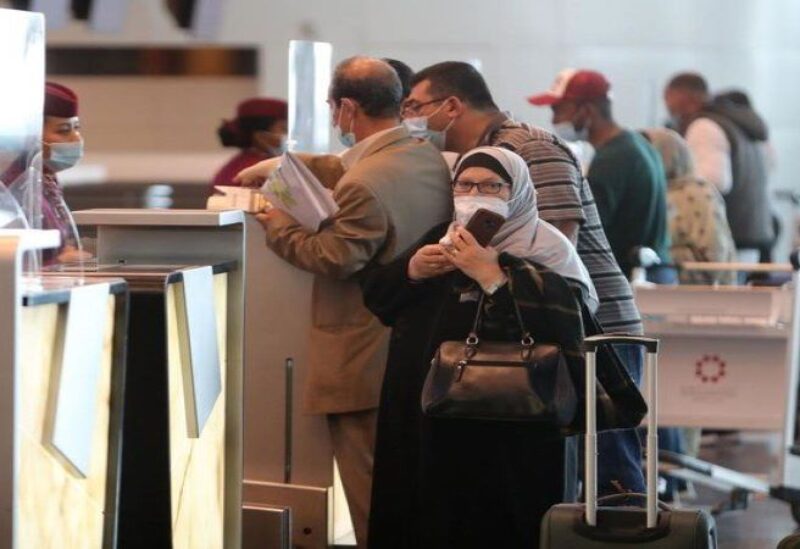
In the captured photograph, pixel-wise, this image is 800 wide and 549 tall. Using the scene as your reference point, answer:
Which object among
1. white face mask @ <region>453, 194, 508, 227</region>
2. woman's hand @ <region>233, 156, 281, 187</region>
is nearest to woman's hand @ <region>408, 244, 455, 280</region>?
white face mask @ <region>453, 194, 508, 227</region>

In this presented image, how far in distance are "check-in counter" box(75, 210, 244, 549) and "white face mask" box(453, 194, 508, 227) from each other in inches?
24.5

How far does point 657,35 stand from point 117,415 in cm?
910

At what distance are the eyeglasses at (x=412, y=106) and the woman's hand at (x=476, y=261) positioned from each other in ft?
3.60

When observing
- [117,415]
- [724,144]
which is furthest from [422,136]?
[724,144]

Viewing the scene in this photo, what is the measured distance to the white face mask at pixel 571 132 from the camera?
7820 millimetres

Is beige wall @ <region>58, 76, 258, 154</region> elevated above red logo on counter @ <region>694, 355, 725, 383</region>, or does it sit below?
above

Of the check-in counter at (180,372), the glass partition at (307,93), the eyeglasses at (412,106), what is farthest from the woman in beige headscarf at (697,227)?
the check-in counter at (180,372)

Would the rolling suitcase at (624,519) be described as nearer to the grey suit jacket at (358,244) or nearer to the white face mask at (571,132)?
the grey suit jacket at (358,244)

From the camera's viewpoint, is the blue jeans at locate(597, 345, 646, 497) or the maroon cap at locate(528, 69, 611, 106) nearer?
the blue jeans at locate(597, 345, 646, 497)

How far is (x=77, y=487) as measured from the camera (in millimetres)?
4367

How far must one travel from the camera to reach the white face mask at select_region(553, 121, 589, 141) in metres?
7.82

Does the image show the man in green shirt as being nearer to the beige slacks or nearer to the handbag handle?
the beige slacks

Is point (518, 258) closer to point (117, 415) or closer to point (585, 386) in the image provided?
point (585, 386)

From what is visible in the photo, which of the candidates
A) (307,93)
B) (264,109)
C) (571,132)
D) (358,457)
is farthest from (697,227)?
(358,457)
